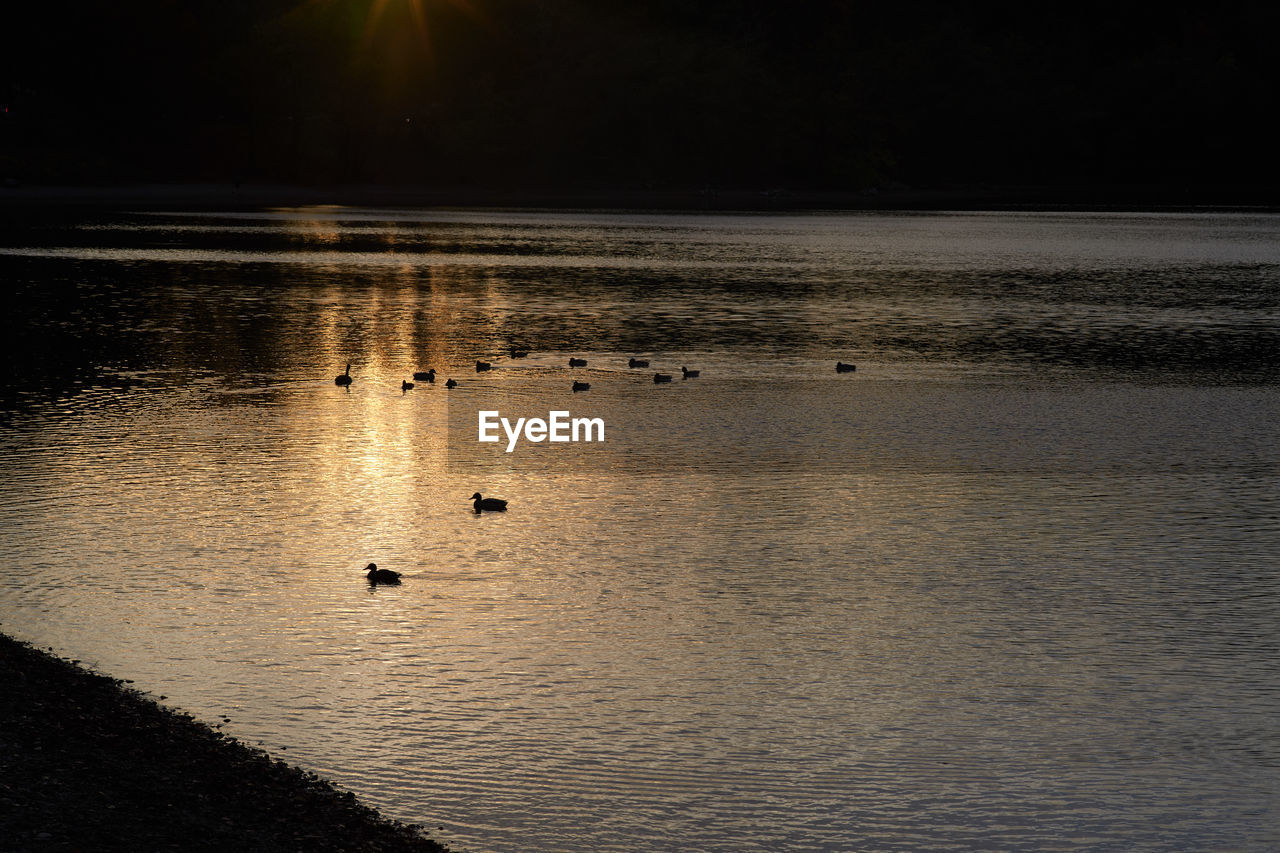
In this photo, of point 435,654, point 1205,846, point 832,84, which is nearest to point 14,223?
point 435,654

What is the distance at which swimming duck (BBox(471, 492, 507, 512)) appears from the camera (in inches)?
709

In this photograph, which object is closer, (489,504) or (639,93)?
(489,504)

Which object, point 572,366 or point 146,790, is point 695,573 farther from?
point 572,366

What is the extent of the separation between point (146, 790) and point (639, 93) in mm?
145801

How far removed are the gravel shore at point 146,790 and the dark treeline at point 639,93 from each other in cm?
11754

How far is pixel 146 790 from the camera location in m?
9.57

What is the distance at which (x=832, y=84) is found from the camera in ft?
543

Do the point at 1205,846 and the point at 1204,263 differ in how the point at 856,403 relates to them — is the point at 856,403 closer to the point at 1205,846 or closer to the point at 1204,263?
the point at 1205,846

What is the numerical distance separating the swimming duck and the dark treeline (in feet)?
366

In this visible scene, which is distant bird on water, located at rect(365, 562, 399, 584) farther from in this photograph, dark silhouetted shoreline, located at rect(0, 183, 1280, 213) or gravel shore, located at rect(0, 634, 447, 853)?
dark silhouetted shoreline, located at rect(0, 183, 1280, 213)

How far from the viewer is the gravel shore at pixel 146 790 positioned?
8891mm

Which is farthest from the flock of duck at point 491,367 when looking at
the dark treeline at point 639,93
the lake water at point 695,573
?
the dark treeline at point 639,93

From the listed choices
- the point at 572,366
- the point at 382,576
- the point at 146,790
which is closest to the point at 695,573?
the point at 382,576

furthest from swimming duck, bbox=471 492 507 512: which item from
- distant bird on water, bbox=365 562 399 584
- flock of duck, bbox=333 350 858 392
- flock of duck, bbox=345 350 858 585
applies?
flock of duck, bbox=333 350 858 392
